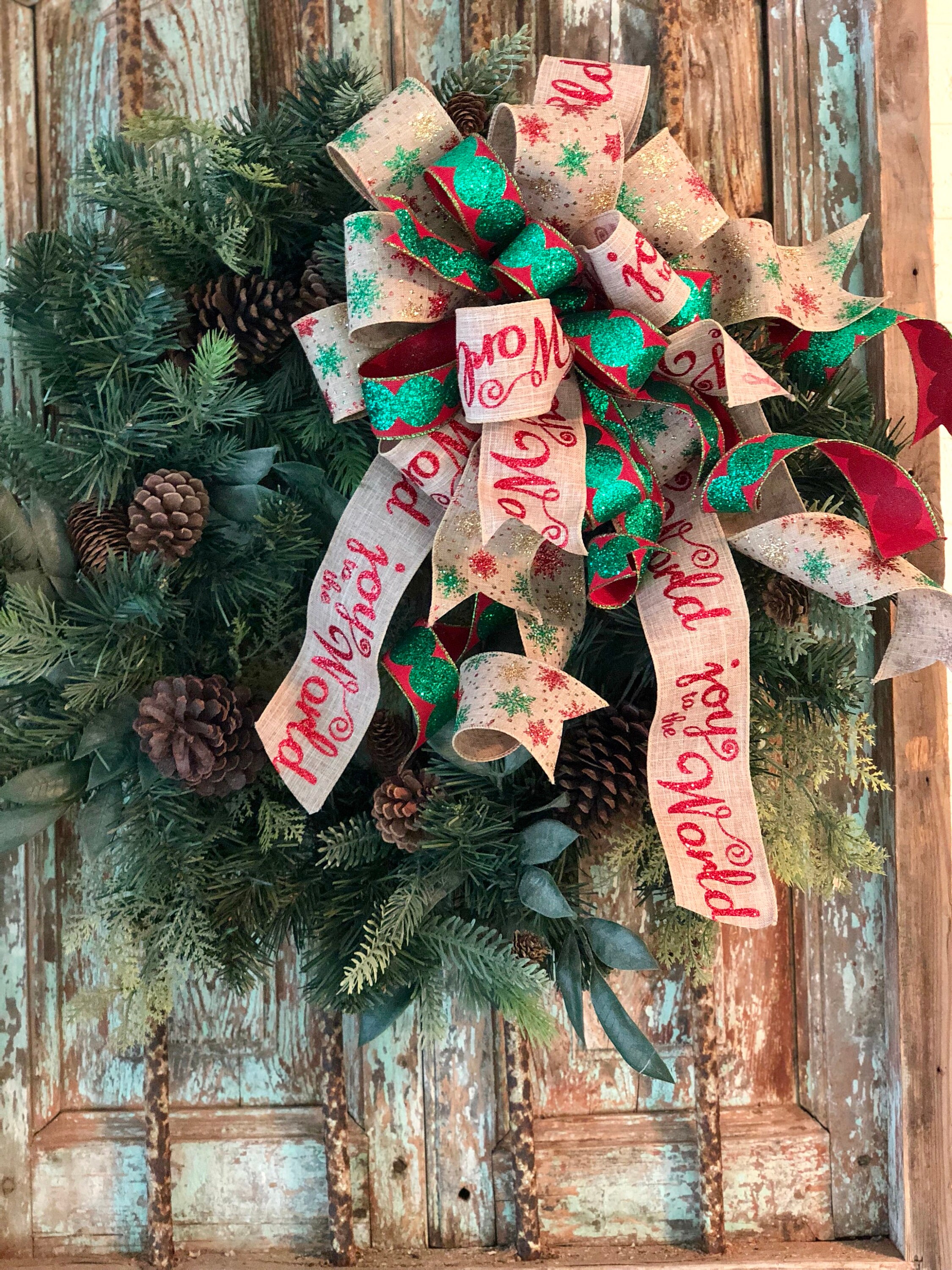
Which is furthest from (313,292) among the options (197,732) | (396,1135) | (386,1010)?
(396,1135)

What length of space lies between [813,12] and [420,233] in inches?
17.9

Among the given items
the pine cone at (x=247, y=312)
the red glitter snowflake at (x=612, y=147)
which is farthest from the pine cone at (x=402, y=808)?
the red glitter snowflake at (x=612, y=147)

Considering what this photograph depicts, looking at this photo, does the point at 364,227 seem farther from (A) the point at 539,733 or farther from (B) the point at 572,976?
(B) the point at 572,976

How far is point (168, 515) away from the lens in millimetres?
582

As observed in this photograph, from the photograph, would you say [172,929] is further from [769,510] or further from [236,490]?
[769,510]

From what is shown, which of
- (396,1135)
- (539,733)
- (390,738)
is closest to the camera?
(539,733)

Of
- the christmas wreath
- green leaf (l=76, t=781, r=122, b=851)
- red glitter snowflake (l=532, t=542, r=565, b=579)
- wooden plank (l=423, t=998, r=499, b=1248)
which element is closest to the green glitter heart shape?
the christmas wreath

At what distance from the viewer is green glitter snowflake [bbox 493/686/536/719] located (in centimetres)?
53

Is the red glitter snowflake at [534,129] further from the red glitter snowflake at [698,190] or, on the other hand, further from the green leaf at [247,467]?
the green leaf at [247,467]

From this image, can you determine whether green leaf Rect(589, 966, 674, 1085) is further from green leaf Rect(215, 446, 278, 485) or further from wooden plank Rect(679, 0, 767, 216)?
wooden plank Rect(679, 0, 767, 216)

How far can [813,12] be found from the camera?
0.72 m

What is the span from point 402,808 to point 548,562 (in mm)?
192

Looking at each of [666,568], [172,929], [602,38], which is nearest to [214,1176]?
[172,929]

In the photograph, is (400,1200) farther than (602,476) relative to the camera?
Yes
